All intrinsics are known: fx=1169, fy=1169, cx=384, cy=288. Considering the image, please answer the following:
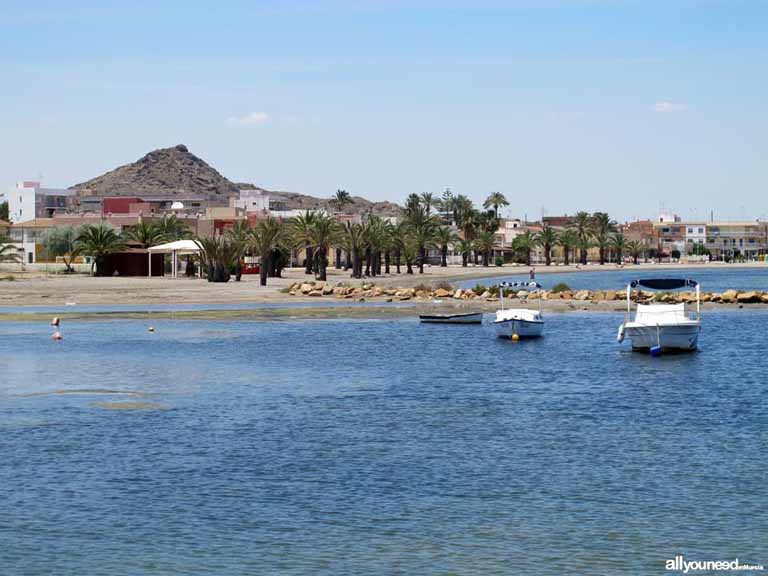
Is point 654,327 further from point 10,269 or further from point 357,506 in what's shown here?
point 10,269

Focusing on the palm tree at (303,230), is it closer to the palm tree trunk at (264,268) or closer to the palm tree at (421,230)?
the palm tree trunk at (264,268)

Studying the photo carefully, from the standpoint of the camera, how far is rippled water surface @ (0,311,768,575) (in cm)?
1933

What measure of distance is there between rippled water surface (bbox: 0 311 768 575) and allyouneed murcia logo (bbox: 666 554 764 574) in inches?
15.0

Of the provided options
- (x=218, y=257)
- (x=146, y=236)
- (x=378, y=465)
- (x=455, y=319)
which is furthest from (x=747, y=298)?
(x=378, y=465)

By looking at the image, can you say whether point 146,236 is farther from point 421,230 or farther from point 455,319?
point 455,319

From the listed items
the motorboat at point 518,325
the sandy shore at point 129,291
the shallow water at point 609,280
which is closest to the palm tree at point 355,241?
the shallow water at point 609,280

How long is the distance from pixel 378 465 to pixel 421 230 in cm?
12819

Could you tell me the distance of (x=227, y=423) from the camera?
32.4 m

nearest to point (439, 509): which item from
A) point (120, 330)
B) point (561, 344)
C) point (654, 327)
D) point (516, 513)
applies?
point (516, 513)

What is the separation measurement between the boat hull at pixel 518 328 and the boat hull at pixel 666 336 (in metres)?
8.31

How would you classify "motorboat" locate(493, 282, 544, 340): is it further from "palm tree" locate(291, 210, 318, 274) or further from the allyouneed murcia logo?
"palm tree" locate(291, 210, 318, 274)

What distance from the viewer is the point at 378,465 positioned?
26312 mm

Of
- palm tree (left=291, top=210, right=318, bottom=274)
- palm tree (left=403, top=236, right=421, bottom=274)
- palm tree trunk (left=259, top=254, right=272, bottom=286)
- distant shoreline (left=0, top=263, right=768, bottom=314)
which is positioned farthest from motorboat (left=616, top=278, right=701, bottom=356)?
palm tree (left=403, top=236, right=421, bottom=274)

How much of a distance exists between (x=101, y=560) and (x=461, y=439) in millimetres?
12928
